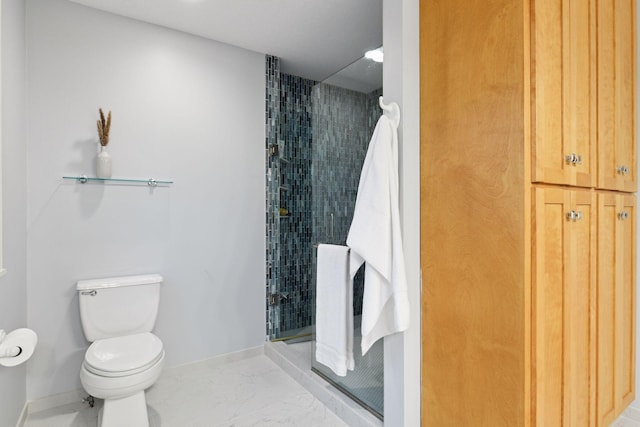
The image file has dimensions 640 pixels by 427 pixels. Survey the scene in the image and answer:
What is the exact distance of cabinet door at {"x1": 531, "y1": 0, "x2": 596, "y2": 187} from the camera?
1.20m

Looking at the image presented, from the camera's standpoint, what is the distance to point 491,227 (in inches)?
50.2

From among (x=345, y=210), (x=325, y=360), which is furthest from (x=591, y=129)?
(x=325, y=360)

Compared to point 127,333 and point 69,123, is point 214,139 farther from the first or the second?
point 127,333

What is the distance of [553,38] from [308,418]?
2.17 m

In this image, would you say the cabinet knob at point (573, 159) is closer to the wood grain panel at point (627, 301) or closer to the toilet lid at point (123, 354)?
the wood grain panel at point (627, 301)

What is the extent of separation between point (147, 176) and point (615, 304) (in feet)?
9.21

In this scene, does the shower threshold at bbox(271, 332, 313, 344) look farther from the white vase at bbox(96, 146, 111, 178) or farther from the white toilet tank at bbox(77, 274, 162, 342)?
the white vase at bbox(96, 146, 111, 178)

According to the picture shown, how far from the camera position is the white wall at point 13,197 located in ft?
5.13

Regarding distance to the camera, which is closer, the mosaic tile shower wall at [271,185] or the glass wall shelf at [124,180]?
the glass wall shelf at [124,180]

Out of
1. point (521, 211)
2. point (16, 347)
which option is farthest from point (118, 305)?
point (521, 211)

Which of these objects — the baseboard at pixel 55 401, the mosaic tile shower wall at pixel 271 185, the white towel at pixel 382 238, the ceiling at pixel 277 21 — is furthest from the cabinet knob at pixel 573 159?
the baseboard at pixel 55 401

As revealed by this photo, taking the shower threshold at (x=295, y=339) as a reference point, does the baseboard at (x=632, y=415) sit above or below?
below

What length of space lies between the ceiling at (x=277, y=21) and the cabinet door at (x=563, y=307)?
1.62 m

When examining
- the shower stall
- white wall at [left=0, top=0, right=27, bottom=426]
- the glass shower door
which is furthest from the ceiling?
white wall at [left=0, top=0, right=27, bottom=426]
